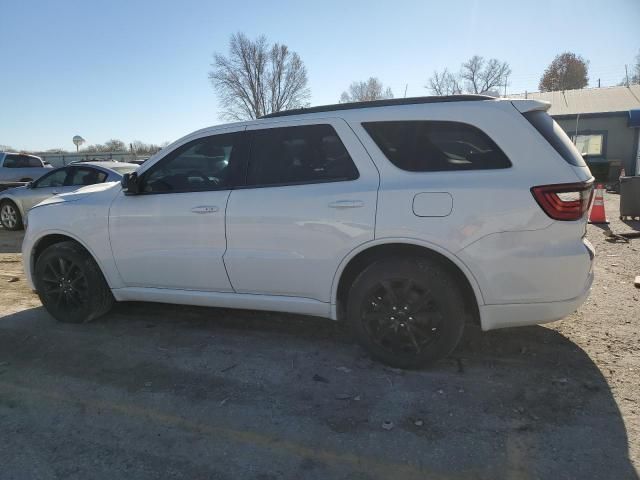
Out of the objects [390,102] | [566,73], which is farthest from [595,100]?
[566,73]

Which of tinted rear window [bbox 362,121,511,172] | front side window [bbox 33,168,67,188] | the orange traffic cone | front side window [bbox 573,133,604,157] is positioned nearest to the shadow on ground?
tinted rear window [bbox 362,121,511,172]

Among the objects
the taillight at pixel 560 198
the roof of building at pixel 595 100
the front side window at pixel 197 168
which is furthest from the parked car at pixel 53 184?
the roof of building at pixel 595 100

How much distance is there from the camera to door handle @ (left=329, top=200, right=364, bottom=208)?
3320 millimetres

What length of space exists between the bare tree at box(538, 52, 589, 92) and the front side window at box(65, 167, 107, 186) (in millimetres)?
67280

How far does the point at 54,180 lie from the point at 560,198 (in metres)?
10.6

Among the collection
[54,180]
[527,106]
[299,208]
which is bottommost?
[299,208]

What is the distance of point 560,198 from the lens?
296cm

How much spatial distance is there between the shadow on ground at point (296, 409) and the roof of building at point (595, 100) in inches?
802

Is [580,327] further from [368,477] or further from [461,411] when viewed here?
[368,477]

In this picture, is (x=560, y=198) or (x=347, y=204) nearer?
(x=560, y=198)

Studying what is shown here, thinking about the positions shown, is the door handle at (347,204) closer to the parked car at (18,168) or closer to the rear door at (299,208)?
the rear door at (299,208)

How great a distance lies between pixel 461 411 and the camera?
9.55 ft

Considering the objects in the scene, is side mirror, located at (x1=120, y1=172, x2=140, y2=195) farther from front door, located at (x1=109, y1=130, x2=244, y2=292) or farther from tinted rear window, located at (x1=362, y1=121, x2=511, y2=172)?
tinted rear window, located at (x1=362, y1=121, x2=511, y2=172)

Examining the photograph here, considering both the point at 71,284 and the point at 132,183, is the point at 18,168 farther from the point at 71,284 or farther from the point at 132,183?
the point at 132,183
